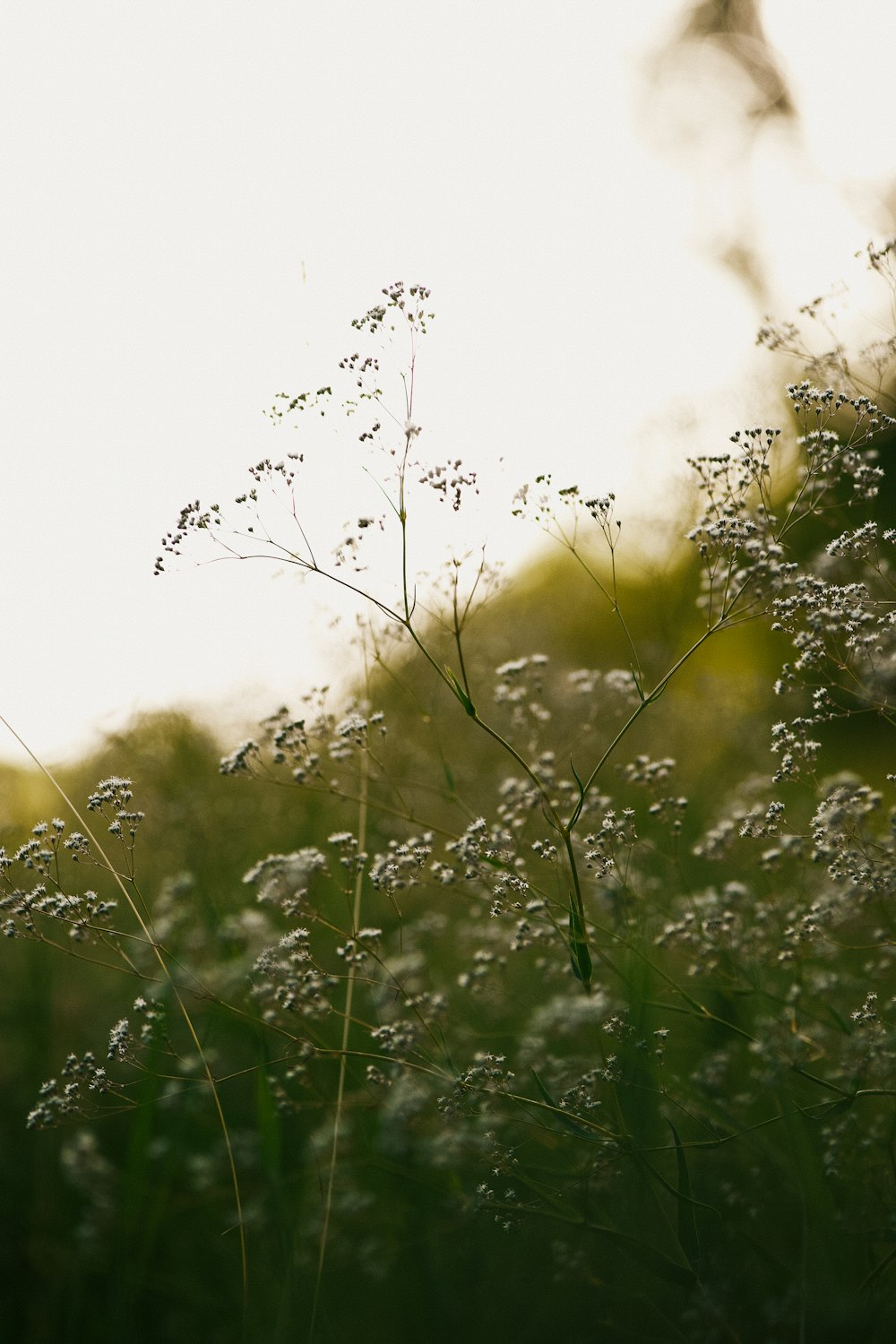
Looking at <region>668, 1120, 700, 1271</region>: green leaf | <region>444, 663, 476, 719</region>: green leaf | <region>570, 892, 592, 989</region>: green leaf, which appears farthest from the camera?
<region>444, 663, 476, 719</region>: green leaf

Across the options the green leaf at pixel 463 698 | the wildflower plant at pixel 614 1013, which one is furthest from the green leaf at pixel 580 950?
the green leaf at pixel 463 698

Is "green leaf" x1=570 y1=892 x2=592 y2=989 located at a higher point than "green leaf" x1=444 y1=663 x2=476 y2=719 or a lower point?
lower

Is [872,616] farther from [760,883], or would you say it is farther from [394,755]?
[394,755]

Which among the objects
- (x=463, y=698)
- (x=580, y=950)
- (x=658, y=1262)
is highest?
(x=463, y=698)

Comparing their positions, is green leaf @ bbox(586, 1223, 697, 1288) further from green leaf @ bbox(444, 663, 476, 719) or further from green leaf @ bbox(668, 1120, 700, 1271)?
green leaf @ bbox(444, 663, 476, 719)

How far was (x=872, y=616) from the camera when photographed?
2201mm

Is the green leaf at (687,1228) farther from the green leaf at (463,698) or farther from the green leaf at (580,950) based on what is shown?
the green leaf at (463,698)

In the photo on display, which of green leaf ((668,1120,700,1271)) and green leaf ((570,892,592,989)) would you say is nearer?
green leaf ((668,1120,700,1271))

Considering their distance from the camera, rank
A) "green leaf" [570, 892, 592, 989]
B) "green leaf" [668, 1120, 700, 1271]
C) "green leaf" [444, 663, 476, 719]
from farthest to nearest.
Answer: "green leaf" [444, 663, 476, 719] < "green leaf" [570, 892, 592, 989] < "green leaf" [668, 1120, 700, 1271]

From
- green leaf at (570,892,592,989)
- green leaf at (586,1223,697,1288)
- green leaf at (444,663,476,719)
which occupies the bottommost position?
green leaf at (586,1223,697,1288)

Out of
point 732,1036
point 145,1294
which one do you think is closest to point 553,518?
point 732,1036

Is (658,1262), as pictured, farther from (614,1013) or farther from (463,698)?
(463,698)

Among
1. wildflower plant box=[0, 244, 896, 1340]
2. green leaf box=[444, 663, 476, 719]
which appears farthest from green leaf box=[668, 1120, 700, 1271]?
green leaf box=[444, 663, 476, 719]

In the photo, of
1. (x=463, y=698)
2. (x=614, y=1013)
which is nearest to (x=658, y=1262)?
(x=614, y=1013)
